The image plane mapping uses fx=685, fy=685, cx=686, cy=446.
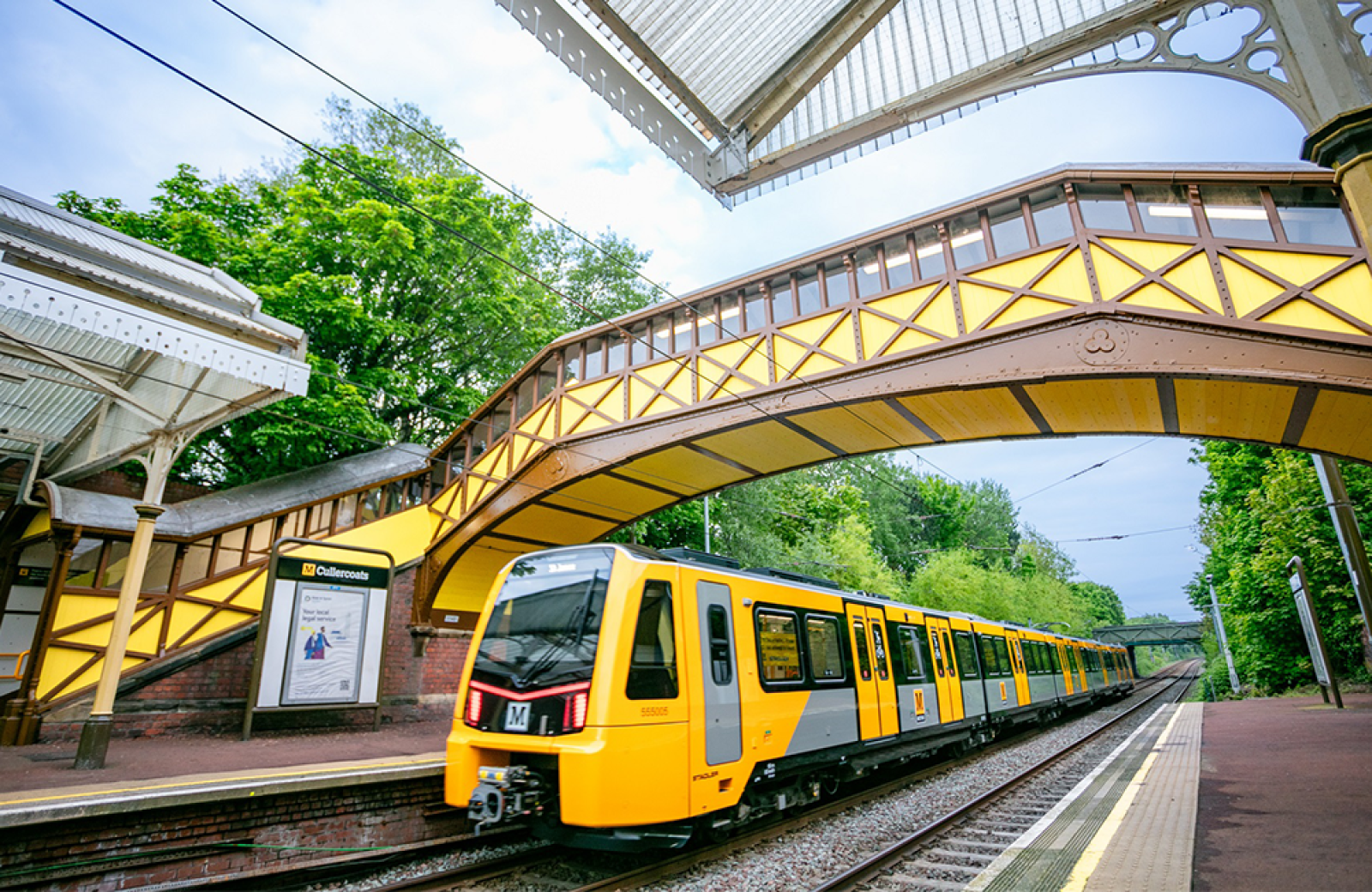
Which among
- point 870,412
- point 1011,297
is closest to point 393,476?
point 870,412

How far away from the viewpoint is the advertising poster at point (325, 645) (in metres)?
10.1

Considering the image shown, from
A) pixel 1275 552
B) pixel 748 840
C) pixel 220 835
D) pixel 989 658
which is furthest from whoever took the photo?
pixel 1275 552

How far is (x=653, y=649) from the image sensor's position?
19.6 feet

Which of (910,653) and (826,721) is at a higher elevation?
(910,653)

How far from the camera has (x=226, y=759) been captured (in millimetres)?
7730

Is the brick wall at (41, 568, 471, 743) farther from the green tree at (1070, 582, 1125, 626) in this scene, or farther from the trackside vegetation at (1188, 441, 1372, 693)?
the green tree at (1070, 582, 1125, 626)

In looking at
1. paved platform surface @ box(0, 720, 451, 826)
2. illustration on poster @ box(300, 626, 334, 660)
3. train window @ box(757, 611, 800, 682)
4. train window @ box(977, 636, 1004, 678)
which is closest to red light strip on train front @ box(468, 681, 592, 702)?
paved platform surface @ box(0, 720, 451, 826)

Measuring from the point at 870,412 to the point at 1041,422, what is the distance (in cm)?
264

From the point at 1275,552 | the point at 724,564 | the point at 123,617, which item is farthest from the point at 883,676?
the point at 1275,552

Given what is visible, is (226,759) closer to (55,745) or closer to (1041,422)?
(55,745)

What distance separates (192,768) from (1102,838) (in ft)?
28.7

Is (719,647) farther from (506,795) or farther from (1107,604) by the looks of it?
(1107,604)

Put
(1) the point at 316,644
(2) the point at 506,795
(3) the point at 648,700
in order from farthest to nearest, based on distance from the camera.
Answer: (1) the point at 316,644
(3) the point at 648,700
(2) the point at 506,795

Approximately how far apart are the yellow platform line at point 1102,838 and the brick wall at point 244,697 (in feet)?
32.5
